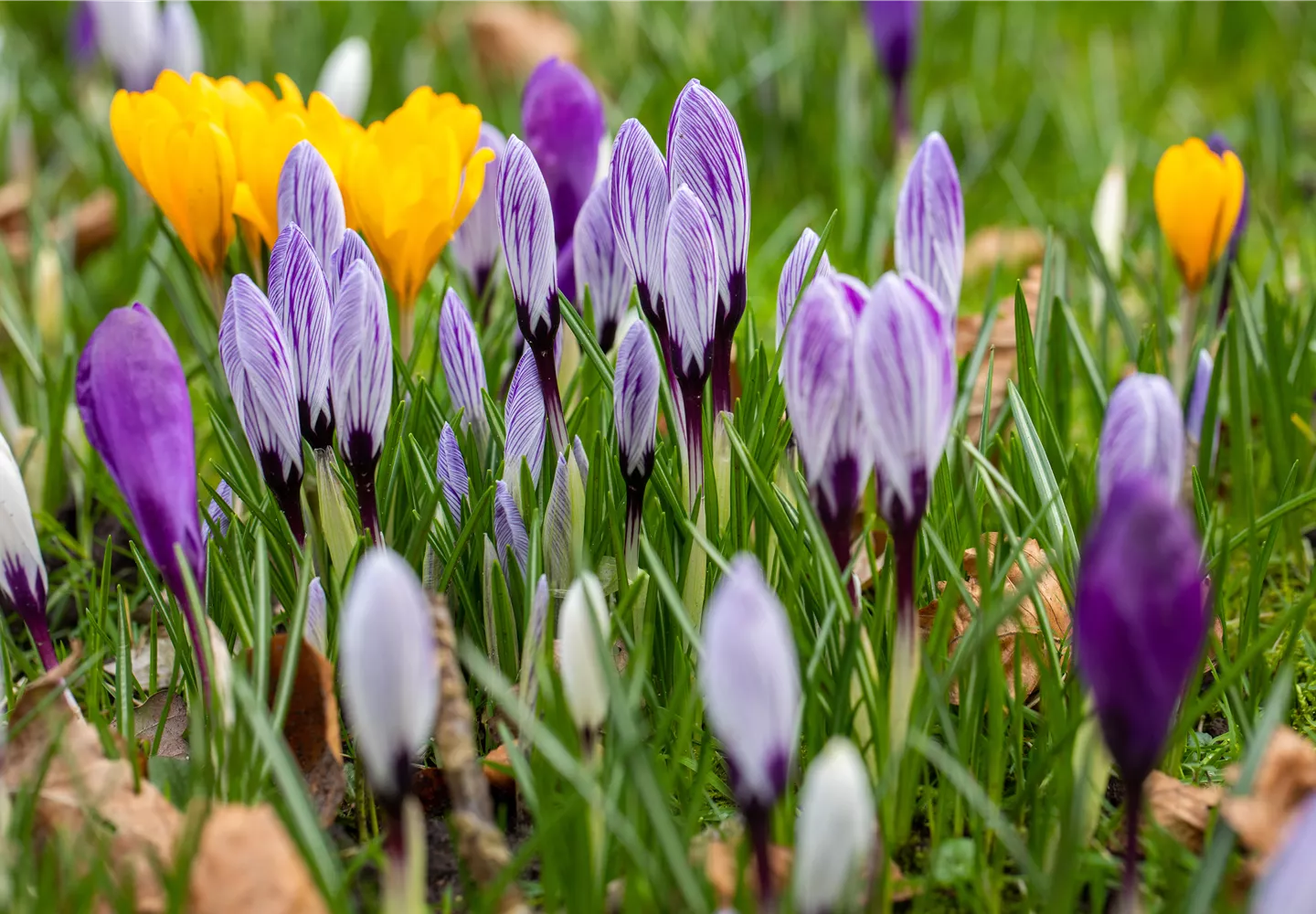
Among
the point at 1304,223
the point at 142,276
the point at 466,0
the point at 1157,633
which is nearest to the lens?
the point at 1157,633

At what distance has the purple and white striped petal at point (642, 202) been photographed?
3.76 feet

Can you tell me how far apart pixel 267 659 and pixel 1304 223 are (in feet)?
8.02

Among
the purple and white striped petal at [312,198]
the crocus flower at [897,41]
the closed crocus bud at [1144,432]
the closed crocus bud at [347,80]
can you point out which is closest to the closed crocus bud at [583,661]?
the closed crocus bud at [1144,432]

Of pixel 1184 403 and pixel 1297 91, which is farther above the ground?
pixel 1297 91

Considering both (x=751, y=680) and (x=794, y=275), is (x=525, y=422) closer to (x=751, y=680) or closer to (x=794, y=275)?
(x=794, y=275)

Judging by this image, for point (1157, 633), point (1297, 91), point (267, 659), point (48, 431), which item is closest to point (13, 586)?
point (267, 659)

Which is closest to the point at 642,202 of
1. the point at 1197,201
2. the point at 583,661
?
the point at 583,661

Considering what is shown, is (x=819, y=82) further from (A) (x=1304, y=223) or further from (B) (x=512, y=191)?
(B) (x=512, y=191)

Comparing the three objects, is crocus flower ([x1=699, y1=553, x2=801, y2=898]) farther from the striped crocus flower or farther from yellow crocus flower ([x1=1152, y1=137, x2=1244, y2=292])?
yellow crocus flower ([x1=1152, y1=137, x2=1244, y2=292])

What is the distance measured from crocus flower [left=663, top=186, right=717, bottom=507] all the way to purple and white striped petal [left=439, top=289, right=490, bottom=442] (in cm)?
25

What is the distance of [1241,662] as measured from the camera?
103cm

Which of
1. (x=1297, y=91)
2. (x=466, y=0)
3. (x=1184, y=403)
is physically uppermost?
(x=466, y=0)

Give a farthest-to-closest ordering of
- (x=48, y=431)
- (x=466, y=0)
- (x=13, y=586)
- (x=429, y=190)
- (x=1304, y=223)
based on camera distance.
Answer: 1. (x=466, y=0)
2. (x=1304, y=223)
3. (x=48, y=431)
4. (x=429, y=190)
5. (x=13, y=586)

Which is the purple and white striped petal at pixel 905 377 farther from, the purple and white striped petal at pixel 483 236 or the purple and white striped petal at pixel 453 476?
the purple and white striped petal at pixel 483 236
